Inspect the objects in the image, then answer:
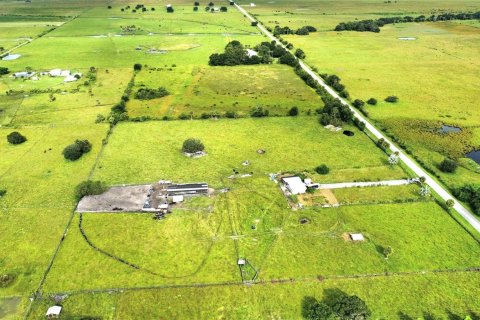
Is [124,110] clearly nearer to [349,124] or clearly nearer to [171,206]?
[171,206]

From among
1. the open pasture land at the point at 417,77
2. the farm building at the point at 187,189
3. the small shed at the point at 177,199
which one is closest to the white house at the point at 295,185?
the farm building at the point at 187,189

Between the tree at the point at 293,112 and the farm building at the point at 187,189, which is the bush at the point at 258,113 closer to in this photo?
the tree at the point at 293,112

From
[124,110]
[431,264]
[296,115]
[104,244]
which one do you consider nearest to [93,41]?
[124,110]

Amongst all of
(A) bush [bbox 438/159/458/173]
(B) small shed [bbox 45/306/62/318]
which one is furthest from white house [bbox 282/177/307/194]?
(B) small shed [bbox 45/306/62/318]

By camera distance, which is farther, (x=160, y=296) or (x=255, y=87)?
(x=255, y=87)

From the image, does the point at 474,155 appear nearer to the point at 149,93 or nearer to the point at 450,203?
the point at 450,203

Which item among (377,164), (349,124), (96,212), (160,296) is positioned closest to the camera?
(160,296)
